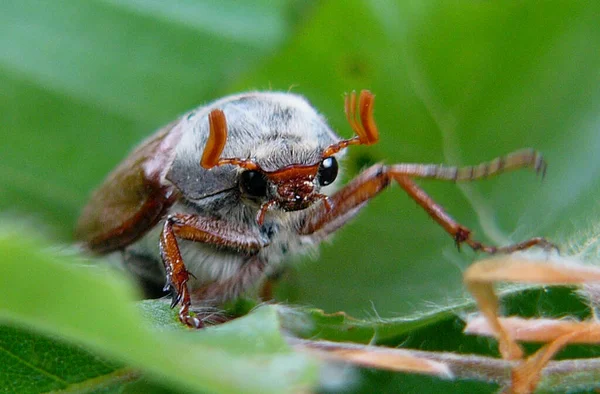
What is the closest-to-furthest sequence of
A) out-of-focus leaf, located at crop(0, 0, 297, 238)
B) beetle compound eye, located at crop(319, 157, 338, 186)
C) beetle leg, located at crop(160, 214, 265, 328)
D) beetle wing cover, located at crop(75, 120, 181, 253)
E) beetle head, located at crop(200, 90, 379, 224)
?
1. beetle leg, located at crop(160, 214, 265, 328)
2. beetle head, located at crop(200, 90, 379, 224)
3. beetle compound eye, located at crop(319, 157, 338, 186)
4. beetle wing cover, located at crop(75, 120, 181, 253)
5. out-of-focus leaf, located at crop(0, 0, 297, 238)

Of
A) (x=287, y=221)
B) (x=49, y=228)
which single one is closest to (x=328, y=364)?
(x=287, y=221)

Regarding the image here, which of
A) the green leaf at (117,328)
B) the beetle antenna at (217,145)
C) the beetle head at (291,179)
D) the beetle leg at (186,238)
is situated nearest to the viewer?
the green leaf at (117,328)

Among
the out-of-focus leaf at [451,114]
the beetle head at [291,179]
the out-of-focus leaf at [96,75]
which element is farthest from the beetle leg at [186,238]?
the out-of-focus leaf at [96,75]

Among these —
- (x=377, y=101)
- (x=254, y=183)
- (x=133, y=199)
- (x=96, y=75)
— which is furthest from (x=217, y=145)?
(x=96, y=75)

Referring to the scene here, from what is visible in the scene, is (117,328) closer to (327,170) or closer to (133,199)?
(327,170)

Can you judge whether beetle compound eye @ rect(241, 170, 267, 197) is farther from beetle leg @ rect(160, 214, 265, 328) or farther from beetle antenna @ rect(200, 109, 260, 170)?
beetle leg @ rect(160, 214, 265, 328)

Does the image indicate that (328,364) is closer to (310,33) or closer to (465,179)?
(465,179)

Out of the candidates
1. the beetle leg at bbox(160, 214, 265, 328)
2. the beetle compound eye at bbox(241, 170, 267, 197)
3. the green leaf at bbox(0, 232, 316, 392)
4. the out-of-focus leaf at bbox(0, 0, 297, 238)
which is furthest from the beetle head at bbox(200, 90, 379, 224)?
the out-of-focus leaf at bbox(0, 0, 297, 238)

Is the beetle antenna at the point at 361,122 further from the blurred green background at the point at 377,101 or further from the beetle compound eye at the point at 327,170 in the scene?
the blurred green background at the point at 377,101
